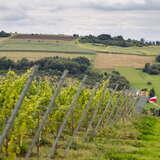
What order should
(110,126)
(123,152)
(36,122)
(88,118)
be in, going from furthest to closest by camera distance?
1. (110,126)
2. (88,118)
3. (123,152)
4. (36,122)

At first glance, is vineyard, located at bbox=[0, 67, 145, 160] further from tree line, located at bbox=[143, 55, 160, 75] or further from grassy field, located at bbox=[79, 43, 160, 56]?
grassy field, located at bbox=[79, 43, 160, 56]

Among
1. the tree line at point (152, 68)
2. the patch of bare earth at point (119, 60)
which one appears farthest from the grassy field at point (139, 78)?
the patch of bare earth at point (119, 60)

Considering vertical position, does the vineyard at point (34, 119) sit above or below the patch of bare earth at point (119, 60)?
above

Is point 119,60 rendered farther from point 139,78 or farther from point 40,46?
point 40,46

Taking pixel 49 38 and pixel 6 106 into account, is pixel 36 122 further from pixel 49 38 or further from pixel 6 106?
pixel 49 38

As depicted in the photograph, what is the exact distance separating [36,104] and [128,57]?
8491 cm

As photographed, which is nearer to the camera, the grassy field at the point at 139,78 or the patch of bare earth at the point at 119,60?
the grassy field at the point at 139,78

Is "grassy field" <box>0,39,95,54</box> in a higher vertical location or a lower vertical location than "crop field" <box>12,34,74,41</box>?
lower

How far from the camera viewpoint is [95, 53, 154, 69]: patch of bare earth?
94.2 m

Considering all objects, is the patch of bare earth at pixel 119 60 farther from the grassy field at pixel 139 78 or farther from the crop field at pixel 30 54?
the crop field at pixel 30 54

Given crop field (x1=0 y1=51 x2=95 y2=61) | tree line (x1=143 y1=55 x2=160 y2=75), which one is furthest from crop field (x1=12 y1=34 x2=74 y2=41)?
tree line (x1=143 y1=55 x2=160 y2=75)

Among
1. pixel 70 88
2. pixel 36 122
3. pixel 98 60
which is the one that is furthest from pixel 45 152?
pixel 98 60

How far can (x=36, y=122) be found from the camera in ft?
78.1

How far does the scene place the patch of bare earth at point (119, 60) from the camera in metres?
94.2
